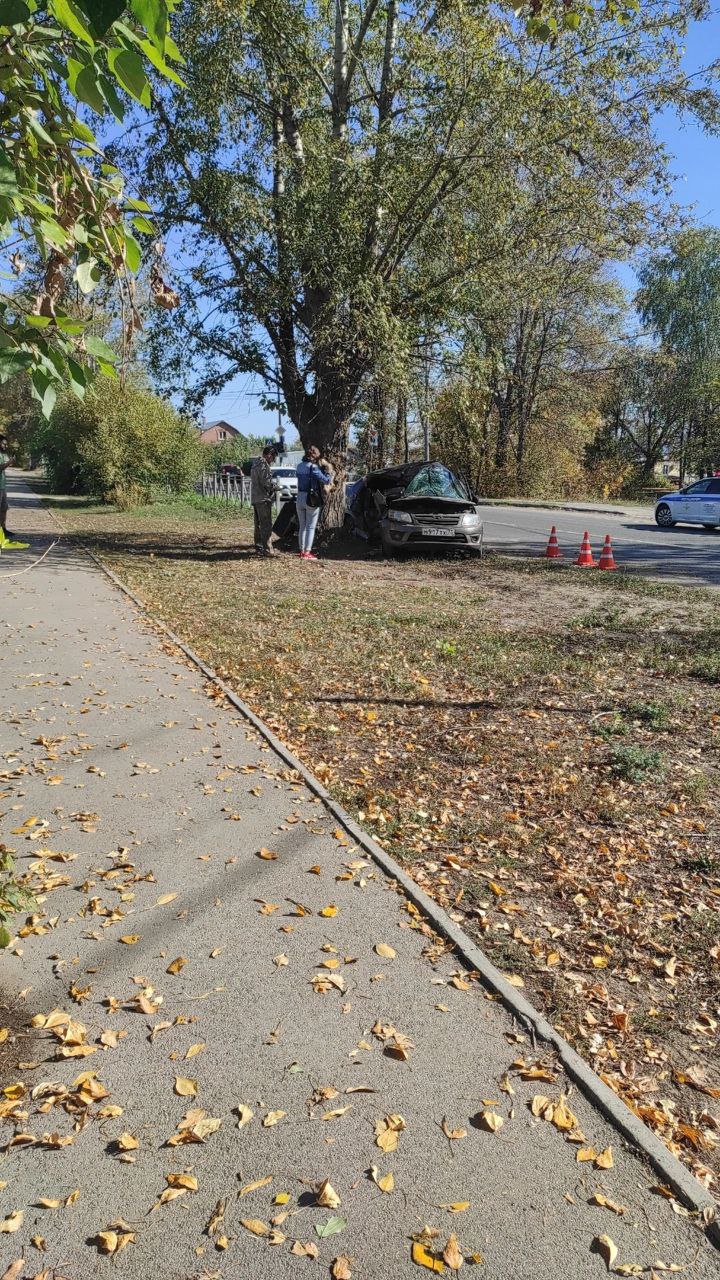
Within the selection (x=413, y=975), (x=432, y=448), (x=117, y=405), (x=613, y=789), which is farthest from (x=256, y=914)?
(x=432, y=448)

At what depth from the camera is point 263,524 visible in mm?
16469

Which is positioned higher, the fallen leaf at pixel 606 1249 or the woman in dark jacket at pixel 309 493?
the woman in dark jacket at pixel 309 493

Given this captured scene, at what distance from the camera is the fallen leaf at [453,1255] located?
2203 mm

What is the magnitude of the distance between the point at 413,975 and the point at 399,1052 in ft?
1.50

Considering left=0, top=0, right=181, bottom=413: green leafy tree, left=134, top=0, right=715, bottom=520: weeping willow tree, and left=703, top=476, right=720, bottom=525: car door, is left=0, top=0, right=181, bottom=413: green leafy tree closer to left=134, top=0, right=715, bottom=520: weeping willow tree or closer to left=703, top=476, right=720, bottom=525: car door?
left=134, top=0, right=715, bottom=520: weeping willow tree

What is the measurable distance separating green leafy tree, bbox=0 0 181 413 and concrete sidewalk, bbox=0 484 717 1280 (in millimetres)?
2166

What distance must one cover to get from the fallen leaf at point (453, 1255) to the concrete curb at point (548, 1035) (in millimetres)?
657

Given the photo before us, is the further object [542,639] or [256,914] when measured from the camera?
[542,639]

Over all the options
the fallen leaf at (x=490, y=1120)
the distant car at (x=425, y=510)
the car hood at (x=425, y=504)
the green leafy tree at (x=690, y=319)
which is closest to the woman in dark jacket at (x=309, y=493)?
the distant car at (x=425, y=510)

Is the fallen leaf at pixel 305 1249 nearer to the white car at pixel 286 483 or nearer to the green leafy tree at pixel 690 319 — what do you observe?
the white car at pixel 286 483

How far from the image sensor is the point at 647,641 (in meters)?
9.26

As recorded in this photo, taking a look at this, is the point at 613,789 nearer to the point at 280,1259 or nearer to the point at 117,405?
the point at 280,1259

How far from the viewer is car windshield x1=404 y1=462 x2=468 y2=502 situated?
53.2ft

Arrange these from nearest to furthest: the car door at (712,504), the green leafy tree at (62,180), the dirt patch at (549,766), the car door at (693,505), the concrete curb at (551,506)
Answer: the green leafy tree at (62,180) < the dirt patch at (549,766) < the car door at (712,504) < the car door at (693,505) < the concrete curb at (551,506)
